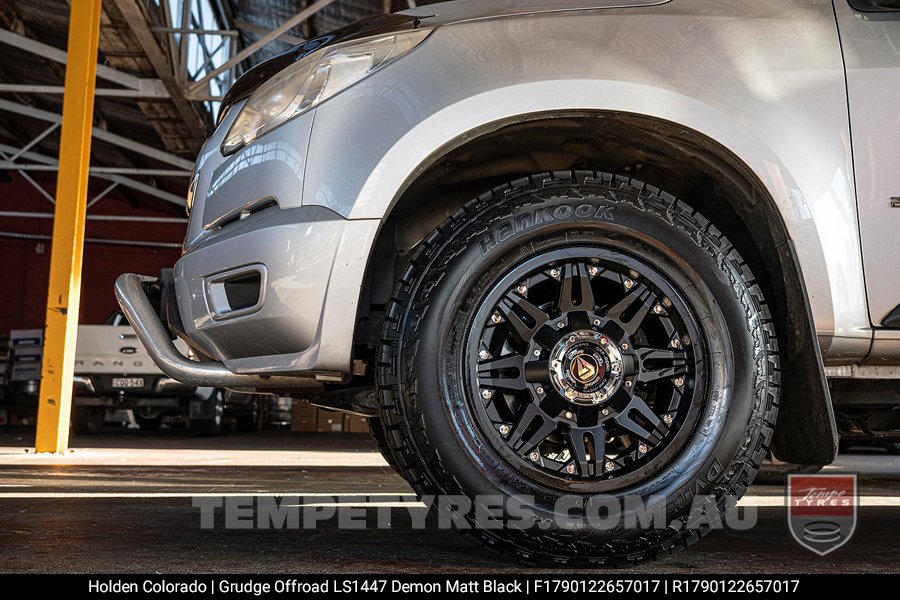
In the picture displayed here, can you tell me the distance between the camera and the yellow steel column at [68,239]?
6.94 metres

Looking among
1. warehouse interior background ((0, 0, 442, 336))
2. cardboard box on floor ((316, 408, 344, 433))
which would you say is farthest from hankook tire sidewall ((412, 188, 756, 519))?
cardboard box on floor ((316, 408, 344, 433))

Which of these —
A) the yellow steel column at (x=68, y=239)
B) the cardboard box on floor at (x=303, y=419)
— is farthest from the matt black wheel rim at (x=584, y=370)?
the cardboard box on floor at (x=303, y=419)

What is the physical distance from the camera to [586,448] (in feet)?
5.89

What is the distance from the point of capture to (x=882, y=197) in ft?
6.28

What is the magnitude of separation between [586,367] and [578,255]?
25 centimetres

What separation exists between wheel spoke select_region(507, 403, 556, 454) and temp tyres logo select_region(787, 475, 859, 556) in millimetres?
815

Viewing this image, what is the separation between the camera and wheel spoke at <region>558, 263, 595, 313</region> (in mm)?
1846

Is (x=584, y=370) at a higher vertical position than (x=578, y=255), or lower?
lower

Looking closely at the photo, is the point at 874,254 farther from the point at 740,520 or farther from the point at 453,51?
the point at 740,520

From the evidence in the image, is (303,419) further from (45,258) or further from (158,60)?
(45,258)

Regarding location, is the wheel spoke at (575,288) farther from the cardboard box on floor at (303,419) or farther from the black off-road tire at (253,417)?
the cardboard box on floor at (303,419)

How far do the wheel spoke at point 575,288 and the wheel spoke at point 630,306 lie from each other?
0.05 m

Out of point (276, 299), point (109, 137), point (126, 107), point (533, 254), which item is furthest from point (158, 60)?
point (533, 254)

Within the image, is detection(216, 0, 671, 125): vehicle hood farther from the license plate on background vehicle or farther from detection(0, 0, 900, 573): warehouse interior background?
the license plate on background vehicle
